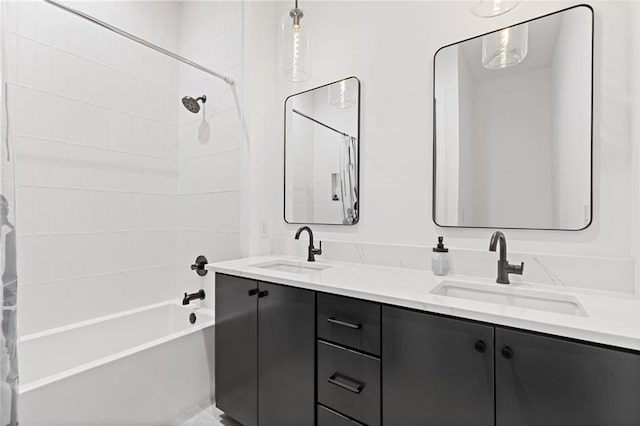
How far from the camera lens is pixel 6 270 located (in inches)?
38.6

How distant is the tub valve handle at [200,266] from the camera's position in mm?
2188

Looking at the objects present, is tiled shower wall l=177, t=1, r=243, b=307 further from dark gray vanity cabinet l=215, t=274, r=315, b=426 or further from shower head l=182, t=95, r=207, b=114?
dark gray vanity cabinet l=215, t=274, r=315, b=426

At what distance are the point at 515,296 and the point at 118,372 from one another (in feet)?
5.77

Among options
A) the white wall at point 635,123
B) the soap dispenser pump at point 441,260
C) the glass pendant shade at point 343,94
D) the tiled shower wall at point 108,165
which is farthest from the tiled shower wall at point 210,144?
the white wall at point 635,123

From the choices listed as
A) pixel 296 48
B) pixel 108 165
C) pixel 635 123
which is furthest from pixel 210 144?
pixel 635 123

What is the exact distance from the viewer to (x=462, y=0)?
154 centimetres

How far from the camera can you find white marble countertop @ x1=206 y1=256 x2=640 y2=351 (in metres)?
0.83

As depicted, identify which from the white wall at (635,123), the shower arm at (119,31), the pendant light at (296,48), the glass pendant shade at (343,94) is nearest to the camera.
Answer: the white wall at (635,123)

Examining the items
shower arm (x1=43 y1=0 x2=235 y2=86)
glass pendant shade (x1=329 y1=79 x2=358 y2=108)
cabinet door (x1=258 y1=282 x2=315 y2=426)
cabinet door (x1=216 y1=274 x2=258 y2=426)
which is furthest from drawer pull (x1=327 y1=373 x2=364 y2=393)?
shower arm (x1=43 y1=0 x2=235 y2=86)

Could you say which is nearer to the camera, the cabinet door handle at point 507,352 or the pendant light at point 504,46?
the cabinet door handle at point 507,352

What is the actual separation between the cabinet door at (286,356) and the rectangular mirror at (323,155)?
67cm

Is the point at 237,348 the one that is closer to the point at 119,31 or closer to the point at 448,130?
the point at 448,130

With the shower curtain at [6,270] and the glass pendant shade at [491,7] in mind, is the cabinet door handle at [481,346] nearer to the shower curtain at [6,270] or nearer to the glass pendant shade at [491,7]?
the glass pendant shade at [491,7]

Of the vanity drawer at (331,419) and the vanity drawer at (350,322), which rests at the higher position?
the vanity drawer at (350,322)
